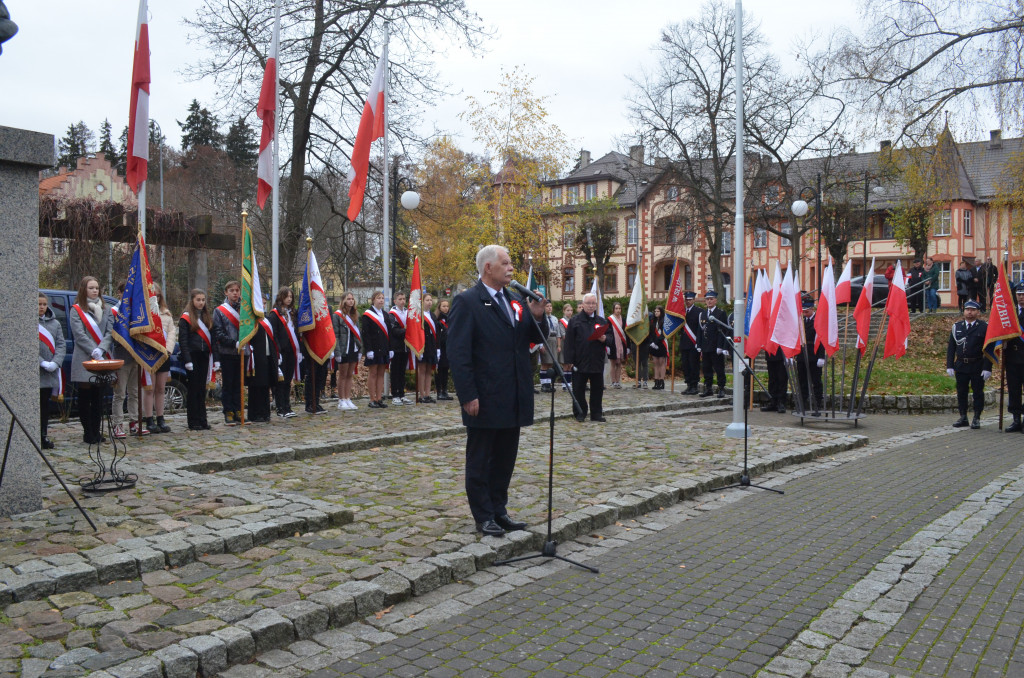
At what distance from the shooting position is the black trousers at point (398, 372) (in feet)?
51.9

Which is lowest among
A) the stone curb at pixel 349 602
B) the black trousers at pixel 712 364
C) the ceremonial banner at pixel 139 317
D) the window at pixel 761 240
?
the stone curb at pixel 349 602

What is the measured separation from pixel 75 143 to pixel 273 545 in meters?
74.0

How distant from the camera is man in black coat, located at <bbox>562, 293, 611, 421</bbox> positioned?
45.2 feet

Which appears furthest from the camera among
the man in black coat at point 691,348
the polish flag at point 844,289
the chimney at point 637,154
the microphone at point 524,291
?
the chimney at point 637,154

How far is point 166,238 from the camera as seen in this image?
1958cm

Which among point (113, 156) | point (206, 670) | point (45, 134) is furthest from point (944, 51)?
point (113, 156)

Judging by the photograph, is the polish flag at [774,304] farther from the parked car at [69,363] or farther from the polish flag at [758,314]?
the parked car at [69,363]

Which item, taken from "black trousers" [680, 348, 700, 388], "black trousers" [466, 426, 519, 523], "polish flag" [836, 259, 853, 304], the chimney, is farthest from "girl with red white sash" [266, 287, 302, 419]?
the chimney

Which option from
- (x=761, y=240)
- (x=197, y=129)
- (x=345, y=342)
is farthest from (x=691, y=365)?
(x=197, y=129)

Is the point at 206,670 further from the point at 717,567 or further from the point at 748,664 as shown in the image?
the point at 717,567

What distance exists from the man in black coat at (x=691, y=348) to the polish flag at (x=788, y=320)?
5714 mm

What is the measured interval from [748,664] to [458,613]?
1679mm

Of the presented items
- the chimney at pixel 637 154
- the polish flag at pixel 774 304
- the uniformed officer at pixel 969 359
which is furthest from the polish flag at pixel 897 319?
the chimney at pixel 637 154

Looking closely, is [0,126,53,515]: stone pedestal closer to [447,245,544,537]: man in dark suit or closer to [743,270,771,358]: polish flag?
[447,245,544,537]: man in dark suit
